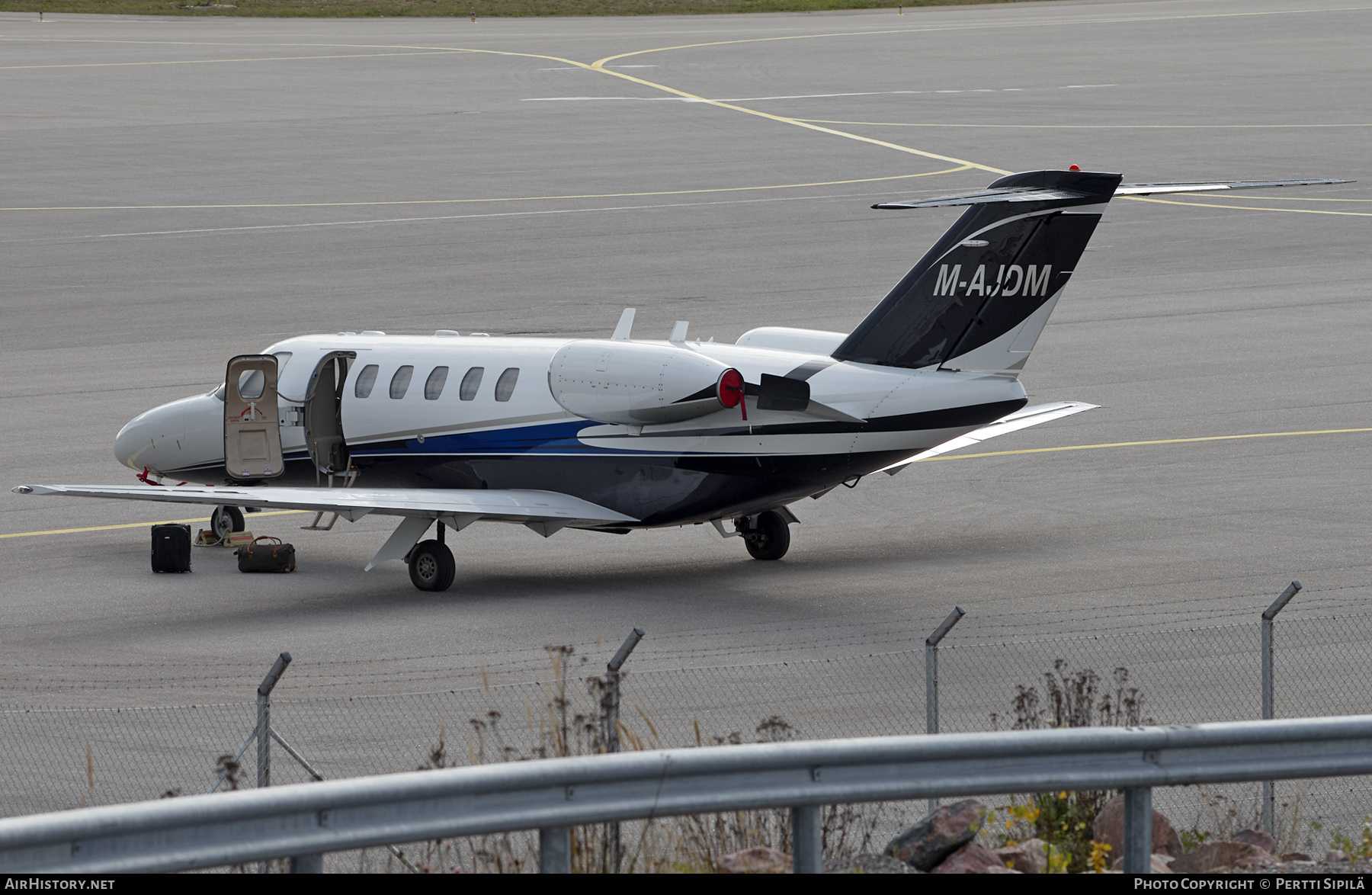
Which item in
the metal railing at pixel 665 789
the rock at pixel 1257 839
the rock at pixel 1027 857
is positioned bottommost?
the rock at pixel 1257 839

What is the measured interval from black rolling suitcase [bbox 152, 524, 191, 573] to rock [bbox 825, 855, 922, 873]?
46.2 feet

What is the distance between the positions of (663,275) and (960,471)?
19298 mm

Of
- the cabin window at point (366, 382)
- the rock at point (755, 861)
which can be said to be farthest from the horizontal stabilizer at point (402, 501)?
the rock at point (755, 861)

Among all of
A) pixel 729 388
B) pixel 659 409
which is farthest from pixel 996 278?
pixel 659 409

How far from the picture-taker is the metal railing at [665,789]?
7055 millimetres

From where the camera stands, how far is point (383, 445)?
23500 mm

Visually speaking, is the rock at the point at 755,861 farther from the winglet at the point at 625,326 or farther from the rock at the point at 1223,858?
the winglet at the point at 625,326

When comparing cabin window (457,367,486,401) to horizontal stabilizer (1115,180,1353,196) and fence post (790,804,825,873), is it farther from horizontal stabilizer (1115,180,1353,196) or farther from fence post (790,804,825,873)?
fence post (790,804,825,873)

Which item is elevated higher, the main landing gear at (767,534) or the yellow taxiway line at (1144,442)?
the yellow taxiway line at (1144,442)

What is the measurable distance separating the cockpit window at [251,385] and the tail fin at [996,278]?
27.7 feet

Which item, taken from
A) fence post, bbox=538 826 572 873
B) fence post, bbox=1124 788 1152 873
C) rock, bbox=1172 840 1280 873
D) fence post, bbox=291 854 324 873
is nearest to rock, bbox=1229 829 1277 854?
rock, bbox=1172 840 1280 873

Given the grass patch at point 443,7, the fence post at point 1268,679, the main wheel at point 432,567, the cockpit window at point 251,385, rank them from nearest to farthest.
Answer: the fence post at point 1268,679 < the main wheel at point 432,567 < the cockpit window at point 251,385 < the grass patch at point 443,7

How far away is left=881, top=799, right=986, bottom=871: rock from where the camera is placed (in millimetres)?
10289

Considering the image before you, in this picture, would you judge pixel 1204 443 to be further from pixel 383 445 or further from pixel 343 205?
pixel 343 205
